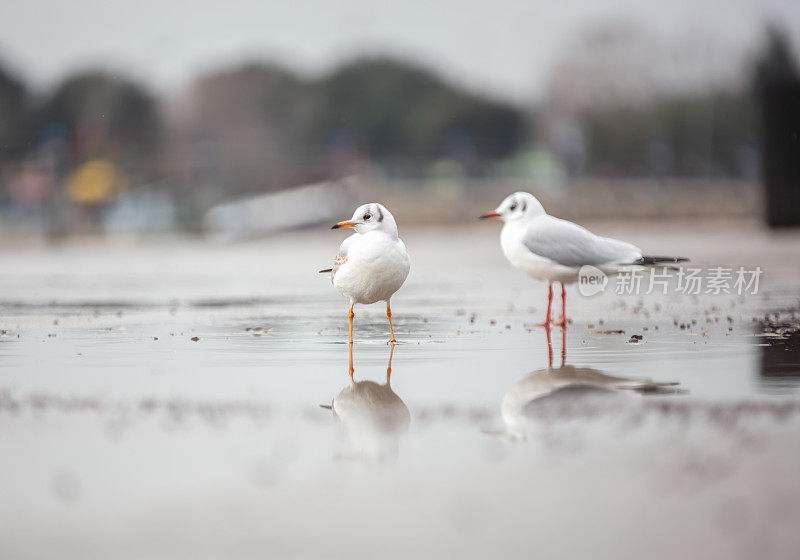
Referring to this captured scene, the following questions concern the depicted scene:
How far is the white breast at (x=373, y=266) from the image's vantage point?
7.76 meters

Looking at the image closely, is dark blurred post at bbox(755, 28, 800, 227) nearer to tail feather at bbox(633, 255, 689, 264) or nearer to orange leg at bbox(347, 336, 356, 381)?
tail feather at bbox(633, 255, 689, 264)

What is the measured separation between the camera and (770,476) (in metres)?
4.22

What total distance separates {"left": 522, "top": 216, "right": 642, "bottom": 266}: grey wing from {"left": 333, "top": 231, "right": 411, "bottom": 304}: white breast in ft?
6.17

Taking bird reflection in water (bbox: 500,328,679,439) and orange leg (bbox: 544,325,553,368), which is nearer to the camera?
bird reflection in water (bbox: 500,328,679,439)

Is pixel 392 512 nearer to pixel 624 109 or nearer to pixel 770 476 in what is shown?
pixel 770 476

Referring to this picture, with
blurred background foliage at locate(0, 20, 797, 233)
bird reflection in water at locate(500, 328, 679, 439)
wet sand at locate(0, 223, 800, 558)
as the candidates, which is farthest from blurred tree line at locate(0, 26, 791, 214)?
bird reflection in water at locate(500, 328, 679, 439)

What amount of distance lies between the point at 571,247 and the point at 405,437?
4.85 m

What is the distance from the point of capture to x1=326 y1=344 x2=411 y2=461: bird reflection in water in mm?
4742

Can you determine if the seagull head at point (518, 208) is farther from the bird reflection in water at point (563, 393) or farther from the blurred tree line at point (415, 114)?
the blurred tree line at point (415, 114)

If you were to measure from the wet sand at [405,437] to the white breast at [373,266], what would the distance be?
449mm

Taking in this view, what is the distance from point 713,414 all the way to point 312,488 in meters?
2.14

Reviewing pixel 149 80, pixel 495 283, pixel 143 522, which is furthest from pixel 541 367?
pixel 149 80

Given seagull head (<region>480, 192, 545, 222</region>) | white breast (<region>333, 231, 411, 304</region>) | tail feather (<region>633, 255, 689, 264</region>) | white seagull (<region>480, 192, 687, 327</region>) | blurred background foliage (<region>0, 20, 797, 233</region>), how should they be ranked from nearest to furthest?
white breast (<region>333, 231, 411, 304</region>), tail feather (<region>633, 255, 689, 264</region>), white seagull (<region>480, 192, 687, 327</region>), seagull head (<region>480, 192, 545, 222</region>), blurred background foliage (<region>0, 20, 797, 233</region>)

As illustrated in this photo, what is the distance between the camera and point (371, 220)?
7848 millimetres
